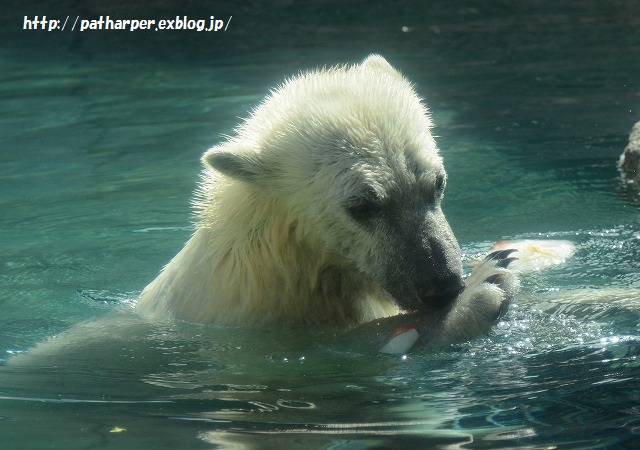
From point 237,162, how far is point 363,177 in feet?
1.93

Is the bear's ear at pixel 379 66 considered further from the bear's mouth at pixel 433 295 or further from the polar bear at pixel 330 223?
the bear's mouth at pixel 433 295

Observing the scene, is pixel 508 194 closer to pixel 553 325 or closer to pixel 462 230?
pixel 462 230

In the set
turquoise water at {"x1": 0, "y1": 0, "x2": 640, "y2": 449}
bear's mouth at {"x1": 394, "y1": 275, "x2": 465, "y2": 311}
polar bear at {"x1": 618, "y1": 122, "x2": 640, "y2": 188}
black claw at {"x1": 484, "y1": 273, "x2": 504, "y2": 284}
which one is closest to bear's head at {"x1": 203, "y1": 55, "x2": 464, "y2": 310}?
bear's mouth at {"x1": 394, "y1": 275, "x2": 465, "y2": 311}

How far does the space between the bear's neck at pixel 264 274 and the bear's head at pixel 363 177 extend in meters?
0.07

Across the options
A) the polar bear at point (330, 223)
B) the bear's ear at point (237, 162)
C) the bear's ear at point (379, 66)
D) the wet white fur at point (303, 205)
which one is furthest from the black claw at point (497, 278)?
the bear's ear at point (379, 66)

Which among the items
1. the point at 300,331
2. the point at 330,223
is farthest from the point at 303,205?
the point at 300,331

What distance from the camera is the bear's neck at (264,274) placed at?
475 centimetres

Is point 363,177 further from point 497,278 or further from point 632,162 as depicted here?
point 632,162

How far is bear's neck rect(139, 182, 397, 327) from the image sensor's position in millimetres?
4746

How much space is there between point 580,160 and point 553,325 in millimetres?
3938

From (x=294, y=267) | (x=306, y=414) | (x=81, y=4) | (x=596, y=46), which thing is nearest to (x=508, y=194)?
(x=294, y=267)

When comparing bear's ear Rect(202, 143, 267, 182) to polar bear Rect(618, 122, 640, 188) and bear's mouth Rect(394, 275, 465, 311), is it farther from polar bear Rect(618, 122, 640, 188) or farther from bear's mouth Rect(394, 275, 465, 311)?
polar bear Rect(618, 122, 640, 188)

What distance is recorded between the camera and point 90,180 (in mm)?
8625

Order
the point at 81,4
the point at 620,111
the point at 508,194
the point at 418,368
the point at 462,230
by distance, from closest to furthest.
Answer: the point at 418,368 < the point at 462,230 < the point at 508,194 < the point at 620,111 < the point at 81,4
